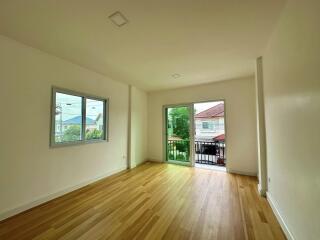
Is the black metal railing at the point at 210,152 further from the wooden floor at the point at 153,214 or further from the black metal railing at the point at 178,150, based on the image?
the wooden floor at the point at 153,214

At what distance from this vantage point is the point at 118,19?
1826 mm

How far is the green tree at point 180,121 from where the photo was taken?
16.1 feet

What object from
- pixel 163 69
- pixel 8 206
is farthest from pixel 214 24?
pixel 8 206

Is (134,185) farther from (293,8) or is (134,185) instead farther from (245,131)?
(293,8)

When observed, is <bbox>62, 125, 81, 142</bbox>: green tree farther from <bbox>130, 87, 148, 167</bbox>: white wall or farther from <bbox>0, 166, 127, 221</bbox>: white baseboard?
<bbox>130, 87, 148, 167</bbox>: white wall

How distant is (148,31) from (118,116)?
2645 millimetres

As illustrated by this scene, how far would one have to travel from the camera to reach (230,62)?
3088mm

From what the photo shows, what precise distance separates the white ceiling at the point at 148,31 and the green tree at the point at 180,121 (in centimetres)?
189

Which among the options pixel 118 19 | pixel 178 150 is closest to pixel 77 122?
pixel 118 19

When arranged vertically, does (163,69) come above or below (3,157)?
above

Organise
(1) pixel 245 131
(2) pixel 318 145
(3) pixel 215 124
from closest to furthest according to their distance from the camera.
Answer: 1. (2) pixel 318 145
2. (1) pixel 245 131
3. (3) pixel 215 124

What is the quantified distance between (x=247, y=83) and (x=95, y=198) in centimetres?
434

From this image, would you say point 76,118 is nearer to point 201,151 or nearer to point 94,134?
point 94,134

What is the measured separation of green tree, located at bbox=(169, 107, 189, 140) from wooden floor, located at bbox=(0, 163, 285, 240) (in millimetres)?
1792
